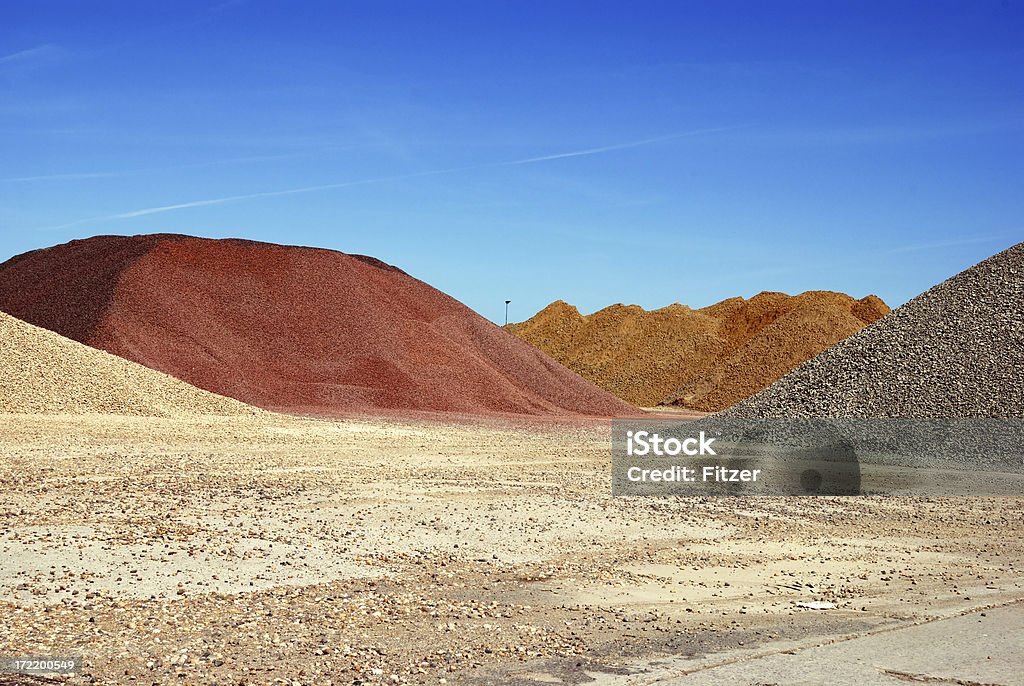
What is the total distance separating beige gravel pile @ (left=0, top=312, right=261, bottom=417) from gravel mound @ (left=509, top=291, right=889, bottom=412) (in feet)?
126

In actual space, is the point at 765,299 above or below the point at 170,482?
above

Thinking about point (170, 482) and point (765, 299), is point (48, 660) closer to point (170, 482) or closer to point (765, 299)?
point (170, 482)

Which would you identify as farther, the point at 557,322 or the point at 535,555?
the point at 557,322

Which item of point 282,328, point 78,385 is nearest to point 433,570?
point 78,385

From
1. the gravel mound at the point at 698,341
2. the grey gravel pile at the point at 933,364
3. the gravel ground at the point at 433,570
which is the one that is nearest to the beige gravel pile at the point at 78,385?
the gravel ground at the point at 433,570

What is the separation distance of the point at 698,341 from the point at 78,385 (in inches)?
2125

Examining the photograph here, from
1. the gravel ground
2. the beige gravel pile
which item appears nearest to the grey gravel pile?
the gravel ground

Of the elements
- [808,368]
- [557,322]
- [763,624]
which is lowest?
[763,624]

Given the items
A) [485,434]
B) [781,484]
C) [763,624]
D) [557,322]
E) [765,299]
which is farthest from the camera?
[557,322]

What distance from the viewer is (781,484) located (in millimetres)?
16984

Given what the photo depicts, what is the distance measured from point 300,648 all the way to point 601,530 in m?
6.06

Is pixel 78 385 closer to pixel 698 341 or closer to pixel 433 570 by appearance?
pixel 433 570

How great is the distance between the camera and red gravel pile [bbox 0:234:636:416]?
39.4 metres

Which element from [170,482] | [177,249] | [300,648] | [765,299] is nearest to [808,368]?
[170,482]
